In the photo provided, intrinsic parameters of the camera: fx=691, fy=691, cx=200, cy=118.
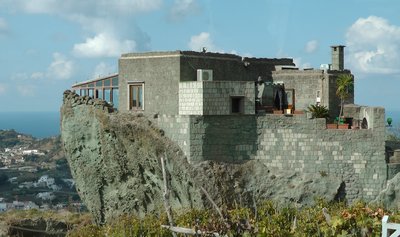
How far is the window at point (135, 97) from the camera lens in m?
33.4

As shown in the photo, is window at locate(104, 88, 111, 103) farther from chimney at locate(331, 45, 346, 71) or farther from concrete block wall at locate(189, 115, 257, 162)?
chimney at locate(331, 45, 346, 71)

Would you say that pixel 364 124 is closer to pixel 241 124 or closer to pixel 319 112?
pixel 319 112

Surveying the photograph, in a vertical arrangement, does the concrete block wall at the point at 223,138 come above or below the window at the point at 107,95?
below

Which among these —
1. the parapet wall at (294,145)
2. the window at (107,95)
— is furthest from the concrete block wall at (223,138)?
the window at (107,95)

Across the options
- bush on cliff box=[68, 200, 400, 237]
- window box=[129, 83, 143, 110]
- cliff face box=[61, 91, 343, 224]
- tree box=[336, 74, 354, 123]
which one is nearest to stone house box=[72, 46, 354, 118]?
window box=[129, 83, 143, 110]

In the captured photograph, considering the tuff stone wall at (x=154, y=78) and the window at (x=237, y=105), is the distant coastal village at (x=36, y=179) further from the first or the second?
the window at (x=237, y=105)

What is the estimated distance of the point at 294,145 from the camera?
31.2 metres

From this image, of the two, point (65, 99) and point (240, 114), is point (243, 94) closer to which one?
point (240, 114)

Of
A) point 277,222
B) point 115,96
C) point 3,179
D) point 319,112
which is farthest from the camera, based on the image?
point 3,179

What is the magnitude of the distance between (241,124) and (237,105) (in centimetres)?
89

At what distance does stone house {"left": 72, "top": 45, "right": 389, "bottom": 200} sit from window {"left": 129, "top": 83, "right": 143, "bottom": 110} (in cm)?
5

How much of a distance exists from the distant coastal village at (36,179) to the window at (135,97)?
122 ft

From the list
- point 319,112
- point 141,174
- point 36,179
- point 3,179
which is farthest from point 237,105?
point 36,179

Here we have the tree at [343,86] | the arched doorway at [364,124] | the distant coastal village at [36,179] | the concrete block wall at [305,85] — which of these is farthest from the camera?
the distant coastal village at [36,179]
